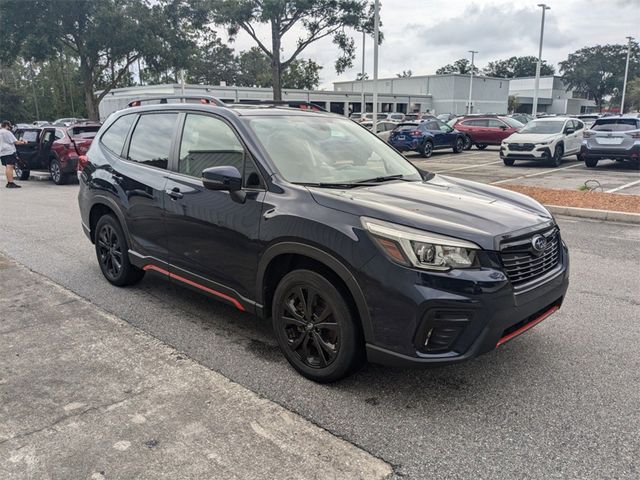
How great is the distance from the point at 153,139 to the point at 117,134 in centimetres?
80

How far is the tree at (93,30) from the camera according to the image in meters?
27.4

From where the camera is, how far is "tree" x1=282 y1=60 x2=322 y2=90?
73250mm

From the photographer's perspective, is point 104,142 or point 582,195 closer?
point 104,142

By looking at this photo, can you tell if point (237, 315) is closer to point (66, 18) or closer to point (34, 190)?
point (34, 190)

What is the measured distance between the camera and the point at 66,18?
92.0 feet

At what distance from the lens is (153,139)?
4.84 m

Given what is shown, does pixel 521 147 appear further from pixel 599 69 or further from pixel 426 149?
pixel 599 69

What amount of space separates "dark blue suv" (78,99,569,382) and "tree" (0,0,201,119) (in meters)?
27.0

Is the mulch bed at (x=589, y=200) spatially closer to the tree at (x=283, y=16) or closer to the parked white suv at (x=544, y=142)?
the parked white suv at (x=544, y=142)

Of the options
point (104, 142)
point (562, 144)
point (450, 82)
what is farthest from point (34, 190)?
point (450, 82)

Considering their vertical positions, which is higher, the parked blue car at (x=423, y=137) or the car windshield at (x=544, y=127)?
the car windshield at (x=544, y=127)

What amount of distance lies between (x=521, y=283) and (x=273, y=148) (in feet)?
6.33

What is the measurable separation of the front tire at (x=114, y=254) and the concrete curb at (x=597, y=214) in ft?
24.7

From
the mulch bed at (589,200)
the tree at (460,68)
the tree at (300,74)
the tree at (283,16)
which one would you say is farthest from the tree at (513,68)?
the mulch bed at (589,200)
